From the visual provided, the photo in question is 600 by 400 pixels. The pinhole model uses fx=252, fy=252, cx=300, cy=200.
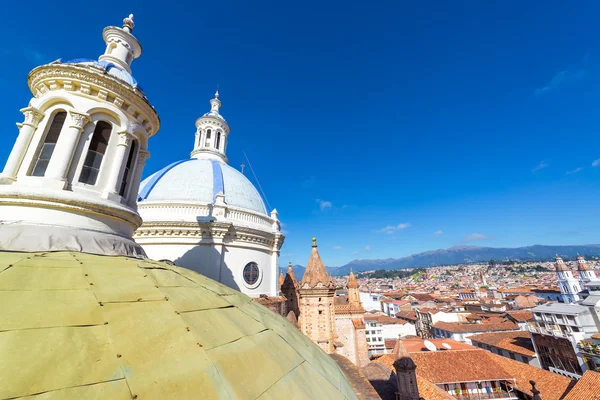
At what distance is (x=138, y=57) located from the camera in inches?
344

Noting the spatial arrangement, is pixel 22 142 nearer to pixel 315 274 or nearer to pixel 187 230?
pixel 187 230

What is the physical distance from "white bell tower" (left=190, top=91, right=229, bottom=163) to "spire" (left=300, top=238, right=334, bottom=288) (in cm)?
1314

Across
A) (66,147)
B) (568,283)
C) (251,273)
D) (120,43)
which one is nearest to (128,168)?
(66,147)

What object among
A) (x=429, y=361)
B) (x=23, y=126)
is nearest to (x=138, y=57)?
(x=23, y=126)

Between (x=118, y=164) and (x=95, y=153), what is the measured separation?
1.86 feet

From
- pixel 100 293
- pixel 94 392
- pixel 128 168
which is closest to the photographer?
pixel 94 392

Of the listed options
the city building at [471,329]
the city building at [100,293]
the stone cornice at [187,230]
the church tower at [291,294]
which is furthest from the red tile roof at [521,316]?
the city building at [100,293]

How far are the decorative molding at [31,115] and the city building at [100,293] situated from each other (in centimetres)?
2

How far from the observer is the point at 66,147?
5.32 meters

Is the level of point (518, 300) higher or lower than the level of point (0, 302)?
lower

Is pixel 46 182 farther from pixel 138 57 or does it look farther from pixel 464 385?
pixel 464 385

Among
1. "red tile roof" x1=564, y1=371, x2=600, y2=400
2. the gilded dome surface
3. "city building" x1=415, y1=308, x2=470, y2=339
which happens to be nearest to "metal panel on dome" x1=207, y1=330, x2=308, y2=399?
the gilded dome surface

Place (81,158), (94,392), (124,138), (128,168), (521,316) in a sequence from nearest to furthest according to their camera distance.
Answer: (94,392)
(81,158)
(124,138)
(128,168)
(521,316)

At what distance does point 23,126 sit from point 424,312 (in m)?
74.7
